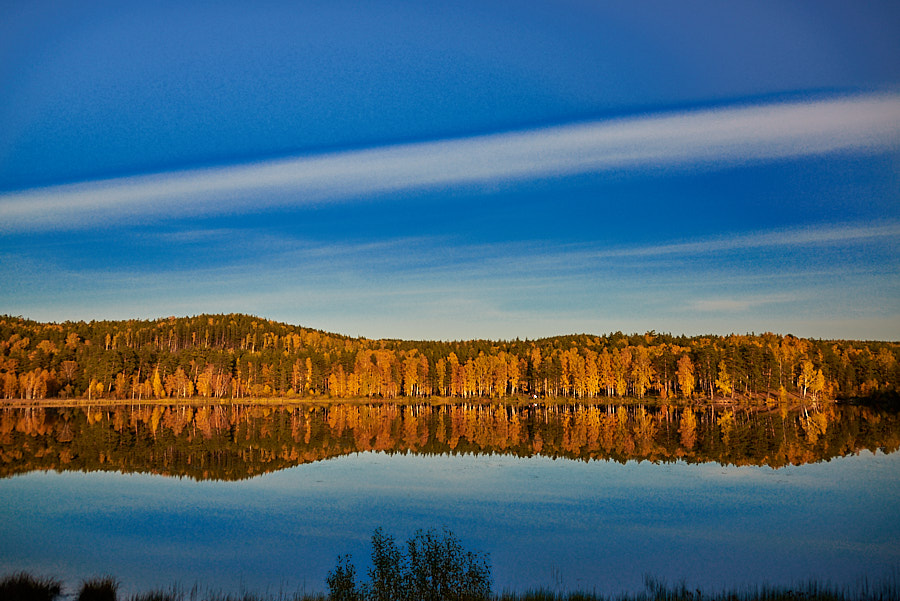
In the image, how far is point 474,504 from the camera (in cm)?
3759

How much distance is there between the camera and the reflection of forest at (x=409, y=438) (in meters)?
56.1

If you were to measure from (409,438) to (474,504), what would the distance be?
120 feet

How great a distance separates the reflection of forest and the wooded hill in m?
33.3

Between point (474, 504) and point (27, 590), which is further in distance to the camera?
point (474, 504)

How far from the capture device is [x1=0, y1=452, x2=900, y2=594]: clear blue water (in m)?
24.6

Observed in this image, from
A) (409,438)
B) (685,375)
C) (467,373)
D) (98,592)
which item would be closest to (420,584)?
(98,592)

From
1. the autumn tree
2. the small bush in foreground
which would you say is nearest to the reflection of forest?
the autumn tree

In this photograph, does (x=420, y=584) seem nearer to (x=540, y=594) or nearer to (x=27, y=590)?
(x=540, y=594)

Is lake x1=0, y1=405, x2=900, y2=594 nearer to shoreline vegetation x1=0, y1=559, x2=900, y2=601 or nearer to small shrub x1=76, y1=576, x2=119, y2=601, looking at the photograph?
shoreline vegetation x1=0, y1=559, x2=900, y2=601

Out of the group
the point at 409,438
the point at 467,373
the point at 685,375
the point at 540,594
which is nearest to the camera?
the point at 540,594

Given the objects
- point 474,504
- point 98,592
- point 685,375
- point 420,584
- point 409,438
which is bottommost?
point 409,438

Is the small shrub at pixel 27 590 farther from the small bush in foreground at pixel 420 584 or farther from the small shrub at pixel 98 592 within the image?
the small bush in foreground at pixel 420 584

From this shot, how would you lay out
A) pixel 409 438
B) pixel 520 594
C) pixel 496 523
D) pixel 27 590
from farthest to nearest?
pixel 409 438, pixel 496 523, pixel 520 594, pixel 27 590

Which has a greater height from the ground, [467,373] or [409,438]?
[467,373]
